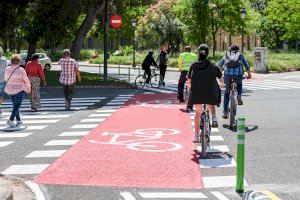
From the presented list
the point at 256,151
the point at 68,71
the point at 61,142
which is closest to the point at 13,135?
the point at 61,142

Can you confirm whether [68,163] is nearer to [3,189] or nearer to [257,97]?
[3,189]

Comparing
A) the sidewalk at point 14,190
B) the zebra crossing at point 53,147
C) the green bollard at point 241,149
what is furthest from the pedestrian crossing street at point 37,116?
the green bollard at point 241,149

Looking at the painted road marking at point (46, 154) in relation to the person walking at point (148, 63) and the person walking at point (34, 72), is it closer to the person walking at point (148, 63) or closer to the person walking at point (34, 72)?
the person walking at point (34, 72)

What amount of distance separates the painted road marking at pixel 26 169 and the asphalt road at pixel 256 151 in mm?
172

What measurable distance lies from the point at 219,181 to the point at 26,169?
10.1 ft

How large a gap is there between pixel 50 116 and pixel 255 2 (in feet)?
222

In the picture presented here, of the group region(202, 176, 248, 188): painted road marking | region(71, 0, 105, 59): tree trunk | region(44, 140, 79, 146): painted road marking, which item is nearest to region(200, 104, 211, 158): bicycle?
region(202, 176, 248, 188): painted road marking

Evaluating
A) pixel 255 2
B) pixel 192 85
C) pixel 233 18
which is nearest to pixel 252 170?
pixel 192 85

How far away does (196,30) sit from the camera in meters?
50.6

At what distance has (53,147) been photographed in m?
10.7

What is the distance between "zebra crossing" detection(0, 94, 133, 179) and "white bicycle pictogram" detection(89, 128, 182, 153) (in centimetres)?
66

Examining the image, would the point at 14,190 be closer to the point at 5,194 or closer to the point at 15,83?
the point at 5,194

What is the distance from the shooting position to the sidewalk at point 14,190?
20.6 feet

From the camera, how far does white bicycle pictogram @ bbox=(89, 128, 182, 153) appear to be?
10.5m
